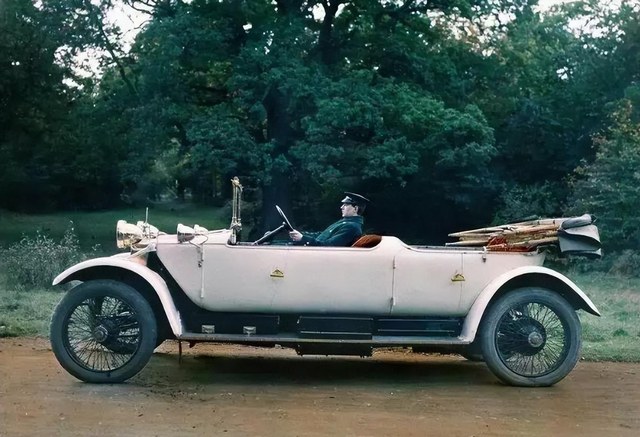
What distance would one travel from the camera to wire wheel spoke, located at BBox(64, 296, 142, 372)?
7.09 meters

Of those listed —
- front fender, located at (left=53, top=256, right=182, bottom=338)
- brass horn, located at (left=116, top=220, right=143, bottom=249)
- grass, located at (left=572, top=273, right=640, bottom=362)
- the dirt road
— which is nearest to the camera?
the dirt road

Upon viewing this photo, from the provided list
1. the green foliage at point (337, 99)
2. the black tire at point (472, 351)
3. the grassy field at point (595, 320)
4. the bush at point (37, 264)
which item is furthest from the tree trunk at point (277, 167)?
the black tire at point (472, 351)

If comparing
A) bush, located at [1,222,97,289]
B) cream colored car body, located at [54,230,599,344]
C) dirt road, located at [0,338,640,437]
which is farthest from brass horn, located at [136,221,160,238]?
bush, located at [1,222,97,289]

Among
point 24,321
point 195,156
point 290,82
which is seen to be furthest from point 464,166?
point 24,321

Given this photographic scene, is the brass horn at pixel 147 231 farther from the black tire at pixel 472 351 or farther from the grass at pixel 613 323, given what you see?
the grass at pixel 613 323

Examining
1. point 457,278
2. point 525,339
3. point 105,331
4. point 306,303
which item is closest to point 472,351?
point 525,339

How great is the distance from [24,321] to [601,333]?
6.98 m

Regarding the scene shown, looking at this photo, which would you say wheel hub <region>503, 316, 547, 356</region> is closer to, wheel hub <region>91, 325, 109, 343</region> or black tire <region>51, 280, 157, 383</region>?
black tire <region>51, 280, 157, 383</region>

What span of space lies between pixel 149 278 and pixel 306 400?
1658 mm

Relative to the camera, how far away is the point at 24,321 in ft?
33.5

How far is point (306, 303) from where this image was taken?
7.10 metres

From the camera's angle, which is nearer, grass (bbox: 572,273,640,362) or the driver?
the driver

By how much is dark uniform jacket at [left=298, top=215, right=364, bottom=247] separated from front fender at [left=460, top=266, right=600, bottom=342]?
1.25 metres

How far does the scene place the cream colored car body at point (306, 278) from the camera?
7070mm
